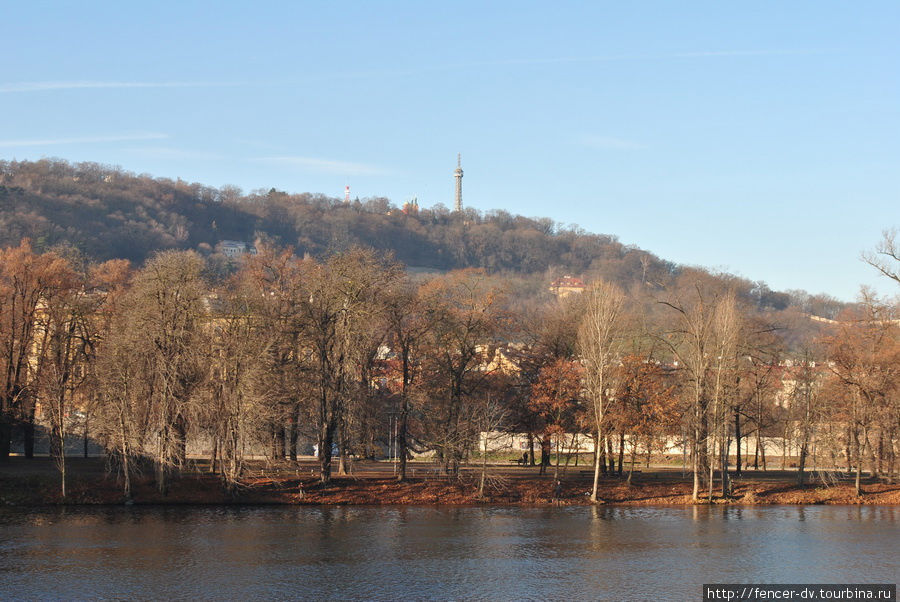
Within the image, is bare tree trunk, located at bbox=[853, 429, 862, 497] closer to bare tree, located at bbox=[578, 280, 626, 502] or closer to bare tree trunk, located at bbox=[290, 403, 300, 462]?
bare tree, located at bbox=[578, 280, 626, 502]

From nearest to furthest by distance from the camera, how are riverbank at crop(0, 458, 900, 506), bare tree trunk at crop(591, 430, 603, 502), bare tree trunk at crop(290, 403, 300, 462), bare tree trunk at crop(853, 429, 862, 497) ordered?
riverbank at crop(0, 458, 900, 506) < bare tree trunk at crop(591, 430, 603, 502) < bare tree trunk at crop(290, 403, 300, 462) < bare tree trunk at crop(853, 429, 862, 497)

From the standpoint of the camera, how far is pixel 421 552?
34281mm

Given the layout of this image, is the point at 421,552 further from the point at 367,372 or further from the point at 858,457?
the point at 858,457

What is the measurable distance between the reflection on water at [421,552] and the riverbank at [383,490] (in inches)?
85.2

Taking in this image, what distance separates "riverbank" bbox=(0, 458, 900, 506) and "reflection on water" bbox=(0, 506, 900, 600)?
216cm

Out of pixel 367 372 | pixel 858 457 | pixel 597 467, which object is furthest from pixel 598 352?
pixel 858 457

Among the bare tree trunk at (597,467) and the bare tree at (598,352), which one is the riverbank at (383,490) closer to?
the bare tree trunk at (597,467)

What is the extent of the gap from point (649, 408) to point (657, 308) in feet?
267

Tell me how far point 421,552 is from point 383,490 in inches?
653

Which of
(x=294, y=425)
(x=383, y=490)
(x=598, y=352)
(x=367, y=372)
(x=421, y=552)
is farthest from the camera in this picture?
(x=367, y=372)

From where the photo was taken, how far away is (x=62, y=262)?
2311 inches

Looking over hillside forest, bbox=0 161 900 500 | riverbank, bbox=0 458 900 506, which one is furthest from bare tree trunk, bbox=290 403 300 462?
riverbank, bbox=0 458 900 506

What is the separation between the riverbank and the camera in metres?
46.4

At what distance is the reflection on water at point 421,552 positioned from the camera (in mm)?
28266
